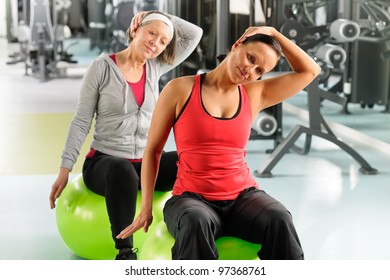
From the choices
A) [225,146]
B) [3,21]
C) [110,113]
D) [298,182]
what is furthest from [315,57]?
[3,21]

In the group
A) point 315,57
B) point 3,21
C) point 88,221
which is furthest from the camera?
point 3,21

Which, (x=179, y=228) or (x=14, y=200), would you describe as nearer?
(x=179, y=228)

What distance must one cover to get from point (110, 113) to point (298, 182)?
1.80 metres

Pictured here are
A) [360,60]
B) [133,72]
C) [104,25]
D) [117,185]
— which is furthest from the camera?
[104,25]

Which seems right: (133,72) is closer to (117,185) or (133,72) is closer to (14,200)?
(117,185)

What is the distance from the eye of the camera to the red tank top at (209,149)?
1998 mm

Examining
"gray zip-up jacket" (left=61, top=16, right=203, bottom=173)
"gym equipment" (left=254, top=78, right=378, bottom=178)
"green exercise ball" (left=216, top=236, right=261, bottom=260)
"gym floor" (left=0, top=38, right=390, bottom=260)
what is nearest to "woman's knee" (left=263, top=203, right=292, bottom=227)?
"green exercise ball" (left=216, top=236, right=261, bottom=260)

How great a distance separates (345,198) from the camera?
371 cm

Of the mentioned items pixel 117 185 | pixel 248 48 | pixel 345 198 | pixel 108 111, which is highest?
pixel 248 48

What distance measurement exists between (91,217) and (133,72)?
55cm

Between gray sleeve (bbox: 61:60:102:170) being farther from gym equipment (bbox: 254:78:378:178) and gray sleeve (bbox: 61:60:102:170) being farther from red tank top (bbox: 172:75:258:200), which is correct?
gym equipment (bbox: 254:78:378:178)

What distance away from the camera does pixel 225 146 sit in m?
2.02

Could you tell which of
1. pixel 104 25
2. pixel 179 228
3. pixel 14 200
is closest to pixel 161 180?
pixel 179 228

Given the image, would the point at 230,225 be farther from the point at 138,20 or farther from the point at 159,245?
the point at 138,20
